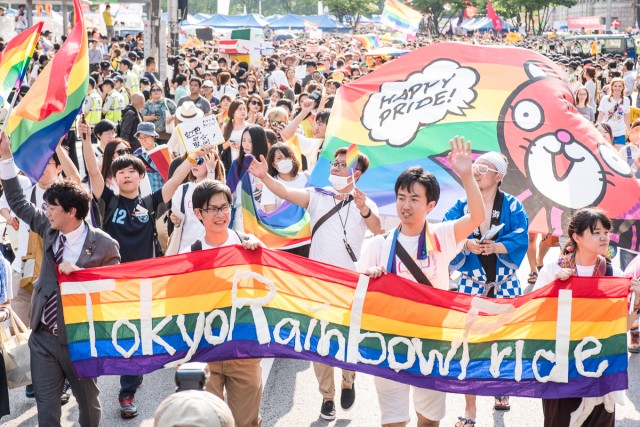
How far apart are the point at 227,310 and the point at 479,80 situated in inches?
137

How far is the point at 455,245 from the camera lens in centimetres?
497

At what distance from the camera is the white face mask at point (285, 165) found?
7520 mm

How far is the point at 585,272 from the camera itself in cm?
502

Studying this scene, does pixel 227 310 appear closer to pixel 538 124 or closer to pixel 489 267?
pixel 489 267

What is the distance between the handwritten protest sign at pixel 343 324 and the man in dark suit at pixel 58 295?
85 millimetres

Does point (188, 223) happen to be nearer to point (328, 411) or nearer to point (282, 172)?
point (282, 172)

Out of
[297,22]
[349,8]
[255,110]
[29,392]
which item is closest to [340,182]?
[29,392]

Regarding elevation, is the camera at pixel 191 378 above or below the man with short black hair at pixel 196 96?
above

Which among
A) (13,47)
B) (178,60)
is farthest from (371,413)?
(178,60)

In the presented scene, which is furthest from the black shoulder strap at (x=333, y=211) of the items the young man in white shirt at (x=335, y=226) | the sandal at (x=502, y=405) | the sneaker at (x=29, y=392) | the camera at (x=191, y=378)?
the camera at (x=191, y=378)

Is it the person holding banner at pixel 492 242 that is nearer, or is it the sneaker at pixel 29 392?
the person holding banner at pixel 492 242

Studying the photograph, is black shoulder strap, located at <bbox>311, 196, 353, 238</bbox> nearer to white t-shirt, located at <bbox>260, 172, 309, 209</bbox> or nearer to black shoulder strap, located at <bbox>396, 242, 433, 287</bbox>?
black shoulder strap, located at <bbox>396, 242, 433, 287</bbox>

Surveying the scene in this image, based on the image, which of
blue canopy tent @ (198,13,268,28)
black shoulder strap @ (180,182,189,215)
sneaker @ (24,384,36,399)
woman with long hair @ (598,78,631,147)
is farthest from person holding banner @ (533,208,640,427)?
blue canopy tent @ (198,13,268,28)

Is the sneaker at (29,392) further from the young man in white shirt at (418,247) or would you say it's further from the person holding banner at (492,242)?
the person holding banner at (492,242)
